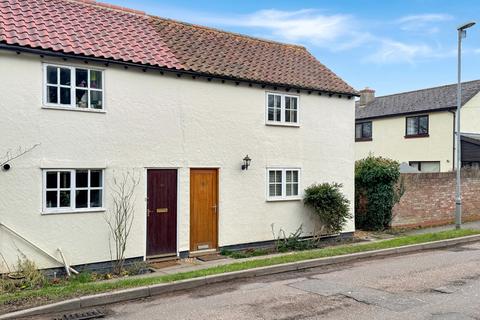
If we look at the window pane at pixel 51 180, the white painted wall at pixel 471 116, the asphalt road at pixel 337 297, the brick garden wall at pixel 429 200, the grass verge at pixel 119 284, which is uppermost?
the white painted wall at pixel 471 116

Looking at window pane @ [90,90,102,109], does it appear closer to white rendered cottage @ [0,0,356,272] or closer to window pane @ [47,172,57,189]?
white rendered cottage @ [0,0,356,272]

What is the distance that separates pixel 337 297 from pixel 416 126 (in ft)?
72.5

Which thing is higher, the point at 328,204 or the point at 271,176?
the point at 271,176

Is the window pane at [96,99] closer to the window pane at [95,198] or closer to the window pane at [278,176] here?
the window pane at [95,198]

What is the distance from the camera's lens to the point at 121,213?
415 inches

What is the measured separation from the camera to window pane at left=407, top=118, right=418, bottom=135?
27.4m

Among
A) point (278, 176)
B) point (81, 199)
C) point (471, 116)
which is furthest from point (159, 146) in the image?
point (471, 116)

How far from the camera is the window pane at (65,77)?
984cm

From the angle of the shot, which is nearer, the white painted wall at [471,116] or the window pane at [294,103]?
the window pane at [294,103]

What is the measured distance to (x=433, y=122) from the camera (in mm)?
26000

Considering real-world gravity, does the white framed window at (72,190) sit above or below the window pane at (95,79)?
A: below

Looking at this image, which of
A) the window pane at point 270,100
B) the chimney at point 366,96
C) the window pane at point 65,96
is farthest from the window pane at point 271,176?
the chimney at point 366,96

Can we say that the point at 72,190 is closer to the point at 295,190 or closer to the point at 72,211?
the point at 72,211

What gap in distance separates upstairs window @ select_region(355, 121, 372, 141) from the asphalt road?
2107 cm
